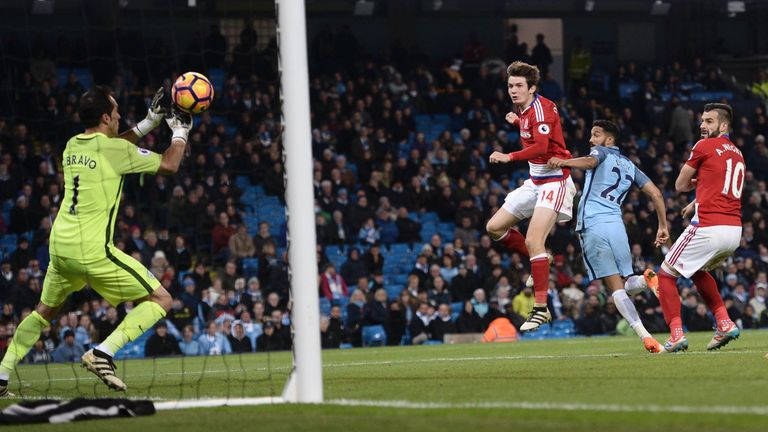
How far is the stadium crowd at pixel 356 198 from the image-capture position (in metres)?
18.6

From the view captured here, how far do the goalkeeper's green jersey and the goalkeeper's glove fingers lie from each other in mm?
408

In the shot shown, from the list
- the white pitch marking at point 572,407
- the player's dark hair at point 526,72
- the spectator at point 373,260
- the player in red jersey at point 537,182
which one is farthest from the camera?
the spectator at point 373,260

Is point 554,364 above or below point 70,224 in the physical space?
below

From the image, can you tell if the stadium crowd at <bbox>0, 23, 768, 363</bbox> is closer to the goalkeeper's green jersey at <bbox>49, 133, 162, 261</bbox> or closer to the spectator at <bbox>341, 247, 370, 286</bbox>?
the spectator at <bbox>341, 247, 370, 286</bbox>

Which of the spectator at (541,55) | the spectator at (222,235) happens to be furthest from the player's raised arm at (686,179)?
the spectator at (541,55)

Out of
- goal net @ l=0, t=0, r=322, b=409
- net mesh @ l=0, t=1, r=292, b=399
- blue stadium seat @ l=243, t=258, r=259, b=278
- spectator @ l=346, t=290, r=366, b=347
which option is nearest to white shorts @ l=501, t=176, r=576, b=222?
goal net @ l=0, t=0, r=322, b=409

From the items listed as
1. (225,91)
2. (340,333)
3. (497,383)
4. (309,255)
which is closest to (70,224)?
(309,255)

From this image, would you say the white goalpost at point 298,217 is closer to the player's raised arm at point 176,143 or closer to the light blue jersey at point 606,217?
the player's raised arm at point 176,143

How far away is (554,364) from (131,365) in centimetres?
711

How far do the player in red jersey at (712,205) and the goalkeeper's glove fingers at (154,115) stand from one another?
500 centimetres

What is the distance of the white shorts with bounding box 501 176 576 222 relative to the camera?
1227 centimetres

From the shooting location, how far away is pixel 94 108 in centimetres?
960

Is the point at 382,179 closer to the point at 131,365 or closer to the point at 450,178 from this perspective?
the point at 450,178

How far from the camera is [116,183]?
9539mm
